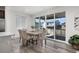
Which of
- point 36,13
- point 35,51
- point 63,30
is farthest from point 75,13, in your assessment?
point 35,51

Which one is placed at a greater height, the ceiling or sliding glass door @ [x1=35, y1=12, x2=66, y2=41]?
the ceiling

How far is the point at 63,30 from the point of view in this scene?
2.17m

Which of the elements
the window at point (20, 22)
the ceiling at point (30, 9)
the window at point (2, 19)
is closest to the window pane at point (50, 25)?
the ceiling at point (30, 9)

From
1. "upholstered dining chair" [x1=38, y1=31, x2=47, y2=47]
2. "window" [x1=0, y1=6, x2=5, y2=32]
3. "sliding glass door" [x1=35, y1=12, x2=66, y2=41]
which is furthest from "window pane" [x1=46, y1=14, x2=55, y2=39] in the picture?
"window" [x1=0, y1=6, x2=5, y2=32]

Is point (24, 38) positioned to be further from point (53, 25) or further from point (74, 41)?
point (74, 41)

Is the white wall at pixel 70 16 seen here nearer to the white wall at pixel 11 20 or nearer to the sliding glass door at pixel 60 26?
the sliding glass door at pixel 60 26

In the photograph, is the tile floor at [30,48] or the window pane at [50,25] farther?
the window pane at [50,25]

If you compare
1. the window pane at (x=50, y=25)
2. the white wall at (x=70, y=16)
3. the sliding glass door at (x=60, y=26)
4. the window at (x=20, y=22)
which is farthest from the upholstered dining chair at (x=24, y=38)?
the white wall at (x=70, y=16)

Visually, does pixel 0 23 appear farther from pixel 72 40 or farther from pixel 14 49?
pixel 72 40

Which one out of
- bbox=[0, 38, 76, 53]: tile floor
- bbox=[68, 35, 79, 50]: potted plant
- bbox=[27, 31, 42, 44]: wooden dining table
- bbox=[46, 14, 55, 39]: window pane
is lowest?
bbox=[0, 38, 76, 53]: tile floor

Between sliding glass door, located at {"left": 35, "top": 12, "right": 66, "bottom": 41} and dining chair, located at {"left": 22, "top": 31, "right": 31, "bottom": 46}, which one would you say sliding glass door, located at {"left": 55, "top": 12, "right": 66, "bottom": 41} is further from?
dining chair, located at {"left": 22, "top": 31, "right": 31, "bottom": 46}

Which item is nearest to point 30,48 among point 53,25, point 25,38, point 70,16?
point 25,38

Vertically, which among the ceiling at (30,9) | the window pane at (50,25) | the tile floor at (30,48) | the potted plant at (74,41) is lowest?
the tile floor at (30,48)

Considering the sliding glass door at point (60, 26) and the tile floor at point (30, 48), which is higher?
the sliding glass door at point (60, 26)
